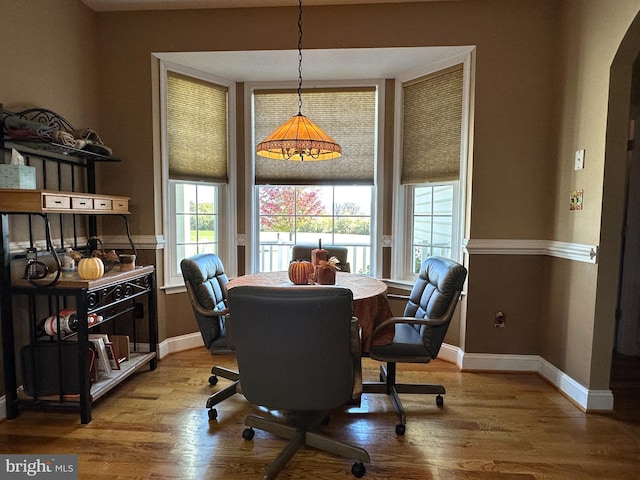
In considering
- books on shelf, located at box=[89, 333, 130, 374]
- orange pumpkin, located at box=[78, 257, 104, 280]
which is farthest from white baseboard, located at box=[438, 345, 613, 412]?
orange pumpkin, located at box=[78, 257, 104, 280]

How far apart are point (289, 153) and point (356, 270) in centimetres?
163

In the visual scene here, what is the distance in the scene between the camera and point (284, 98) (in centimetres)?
362

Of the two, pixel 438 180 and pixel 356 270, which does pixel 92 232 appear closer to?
pixel 356 270

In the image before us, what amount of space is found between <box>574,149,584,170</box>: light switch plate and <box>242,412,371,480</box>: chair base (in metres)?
2.26

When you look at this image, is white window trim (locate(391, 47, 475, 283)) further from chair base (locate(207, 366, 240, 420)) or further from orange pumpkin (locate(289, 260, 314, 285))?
chair base (locate(207, 366, 240, 420))

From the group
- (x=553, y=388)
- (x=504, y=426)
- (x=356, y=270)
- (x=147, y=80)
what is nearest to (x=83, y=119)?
(x=147, y=80)

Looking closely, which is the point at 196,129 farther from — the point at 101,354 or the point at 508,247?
the point at 508,247

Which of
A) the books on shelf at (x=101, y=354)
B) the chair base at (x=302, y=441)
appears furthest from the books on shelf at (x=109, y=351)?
the chair base at (x=302, y=441)

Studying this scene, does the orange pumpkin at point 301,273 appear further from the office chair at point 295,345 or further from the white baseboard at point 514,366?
the white baseboard at point 514,366

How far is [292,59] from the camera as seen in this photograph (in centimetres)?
314

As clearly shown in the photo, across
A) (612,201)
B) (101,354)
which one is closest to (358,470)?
(101,354)

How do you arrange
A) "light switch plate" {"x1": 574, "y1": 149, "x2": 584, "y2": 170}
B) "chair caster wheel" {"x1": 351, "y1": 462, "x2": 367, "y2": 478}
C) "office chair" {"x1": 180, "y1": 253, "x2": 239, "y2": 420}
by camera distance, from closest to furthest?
"chair caster wheel" {"x1": 351, "y1": 462, "x2": 367, "y2": 478}
"office chair" {"x1": 180, "y1": 253, "x2": 239, "y2": 420}
"light switch plate" {"x1": 574, "y1": 149, "x2": 584, "y2": 170}

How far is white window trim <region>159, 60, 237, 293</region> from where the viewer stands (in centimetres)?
317

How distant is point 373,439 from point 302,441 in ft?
1.39
